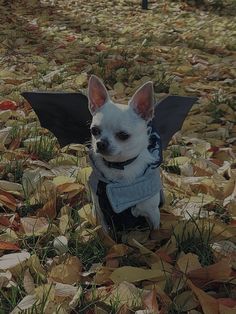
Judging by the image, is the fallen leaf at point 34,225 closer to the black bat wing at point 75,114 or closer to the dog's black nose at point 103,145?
Answer: the black bat wing at point 75,114

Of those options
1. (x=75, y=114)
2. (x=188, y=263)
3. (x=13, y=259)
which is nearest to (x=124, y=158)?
(x=75, y=114)

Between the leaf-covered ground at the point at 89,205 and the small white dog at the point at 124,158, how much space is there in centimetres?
16

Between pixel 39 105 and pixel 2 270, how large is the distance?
34.3 inches

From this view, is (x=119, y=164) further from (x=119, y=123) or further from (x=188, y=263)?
(x=188, y=263)

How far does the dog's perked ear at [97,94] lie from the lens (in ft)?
8.73

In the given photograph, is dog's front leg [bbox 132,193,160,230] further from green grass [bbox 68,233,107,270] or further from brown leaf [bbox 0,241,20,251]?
brown leaf [bbox 0,241,20,251]

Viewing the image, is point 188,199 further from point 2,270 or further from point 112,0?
point 112,0

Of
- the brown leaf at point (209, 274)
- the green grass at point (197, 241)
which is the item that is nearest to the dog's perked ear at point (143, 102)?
the green grass at point (197, 241)

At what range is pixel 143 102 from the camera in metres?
2.62

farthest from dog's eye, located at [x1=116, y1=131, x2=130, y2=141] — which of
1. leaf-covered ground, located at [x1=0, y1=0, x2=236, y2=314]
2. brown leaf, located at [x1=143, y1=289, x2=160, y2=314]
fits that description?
brown leaf, located at [x1=143, y1=289, x2=160, y2=314]

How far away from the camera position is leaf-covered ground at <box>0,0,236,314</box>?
8.05ft

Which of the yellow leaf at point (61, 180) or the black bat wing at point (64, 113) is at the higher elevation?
the black bat wing at point (64, 113)

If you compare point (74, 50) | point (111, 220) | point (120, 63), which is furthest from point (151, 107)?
point (74, 50)

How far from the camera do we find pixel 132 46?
261 inches
